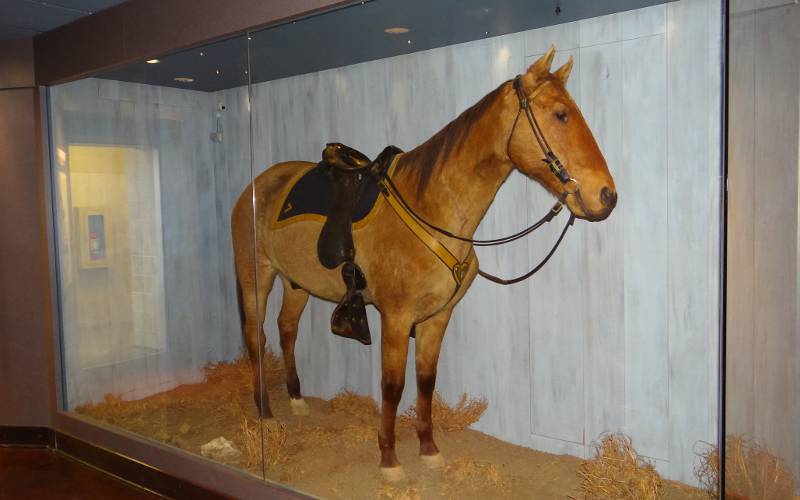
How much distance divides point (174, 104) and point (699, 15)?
2.67 meters

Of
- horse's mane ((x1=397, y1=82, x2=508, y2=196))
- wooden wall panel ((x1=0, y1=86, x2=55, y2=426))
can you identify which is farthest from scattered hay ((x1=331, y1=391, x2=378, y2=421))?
wooden wall panel ((x1=0, y1=86, x2=55, y2=426))

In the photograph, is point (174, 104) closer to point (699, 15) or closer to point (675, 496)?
point (699, 15)

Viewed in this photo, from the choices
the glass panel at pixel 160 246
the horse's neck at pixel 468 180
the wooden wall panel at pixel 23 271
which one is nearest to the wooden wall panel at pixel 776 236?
the horse's neck at pixel 468 180

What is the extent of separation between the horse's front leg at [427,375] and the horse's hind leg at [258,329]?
937 millimetres

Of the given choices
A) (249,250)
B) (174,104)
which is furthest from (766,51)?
(174,104)

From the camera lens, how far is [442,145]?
2.72m

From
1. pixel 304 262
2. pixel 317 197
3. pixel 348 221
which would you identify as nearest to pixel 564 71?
pixel 348 221

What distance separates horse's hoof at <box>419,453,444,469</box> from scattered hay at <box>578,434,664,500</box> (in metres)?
0.61

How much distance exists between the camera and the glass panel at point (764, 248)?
199 cm

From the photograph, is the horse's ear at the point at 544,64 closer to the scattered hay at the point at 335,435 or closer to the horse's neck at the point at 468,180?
the horse's neck at the point at 468,180

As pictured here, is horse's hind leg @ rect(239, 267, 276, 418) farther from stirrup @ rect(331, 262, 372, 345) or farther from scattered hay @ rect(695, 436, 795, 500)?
scattered hay @ rect(695, 436, 795, 500)

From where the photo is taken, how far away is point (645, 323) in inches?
91.5

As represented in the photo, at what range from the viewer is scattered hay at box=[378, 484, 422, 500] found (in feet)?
9.04

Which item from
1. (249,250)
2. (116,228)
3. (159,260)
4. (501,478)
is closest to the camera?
(501,478)
